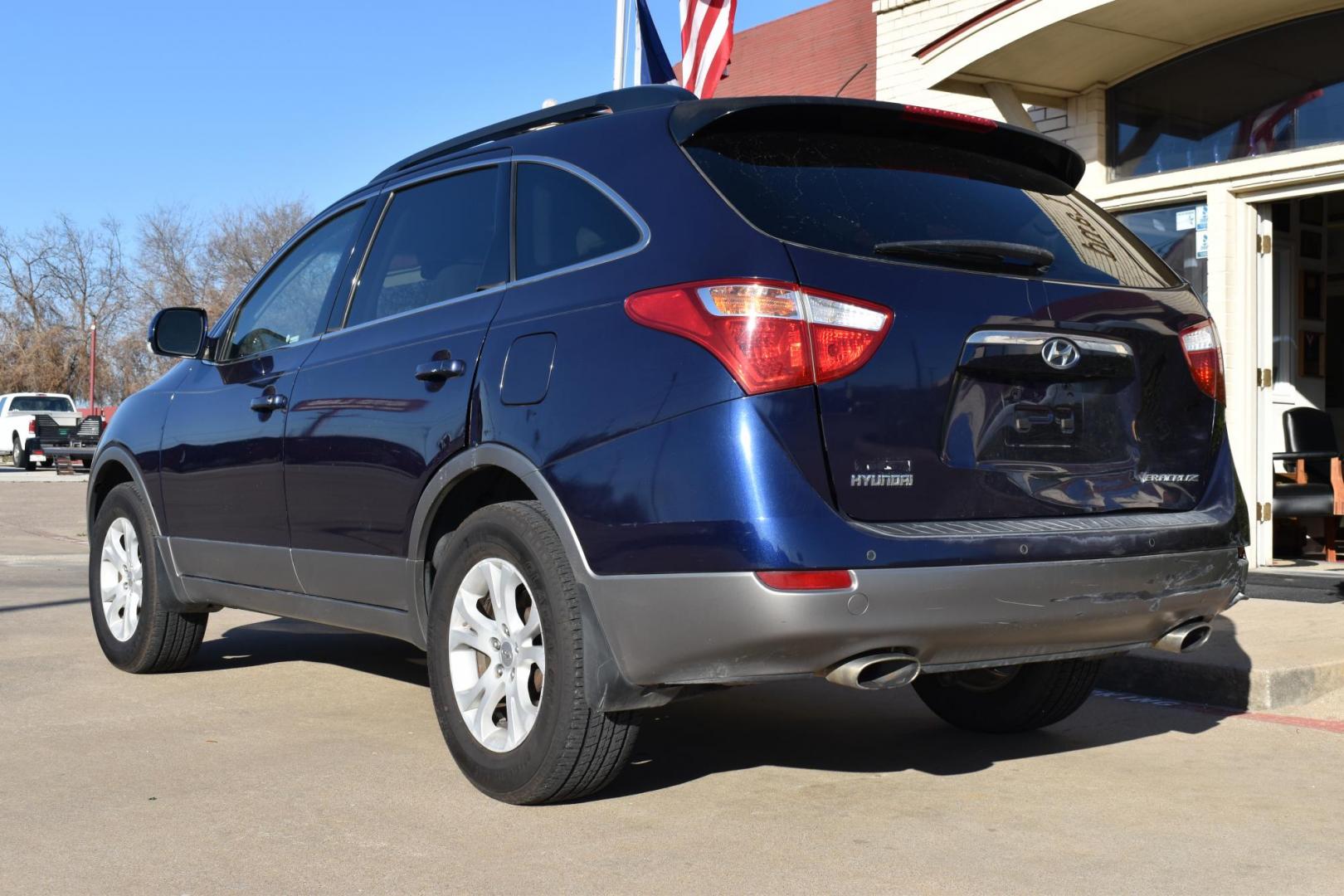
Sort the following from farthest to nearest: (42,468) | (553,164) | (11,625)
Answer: (42,468), (11,625), (553,164)

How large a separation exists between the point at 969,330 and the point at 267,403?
272 centimetres

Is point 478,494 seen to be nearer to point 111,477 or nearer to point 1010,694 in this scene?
point 1010,694

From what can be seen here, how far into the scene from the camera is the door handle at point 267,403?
206 inches

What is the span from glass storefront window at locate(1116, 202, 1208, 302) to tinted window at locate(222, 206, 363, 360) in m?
6.49

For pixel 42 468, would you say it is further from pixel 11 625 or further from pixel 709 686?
pixel 709 686

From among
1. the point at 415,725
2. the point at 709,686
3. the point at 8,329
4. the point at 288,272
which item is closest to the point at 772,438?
the point at 709,686

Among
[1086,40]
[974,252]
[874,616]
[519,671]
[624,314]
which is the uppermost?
[1086,40]

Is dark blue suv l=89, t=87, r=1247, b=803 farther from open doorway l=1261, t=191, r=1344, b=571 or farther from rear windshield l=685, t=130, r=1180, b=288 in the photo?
open doorway l=1261, t=191, r=1344, b=571

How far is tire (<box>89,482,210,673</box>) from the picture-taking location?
242 inches

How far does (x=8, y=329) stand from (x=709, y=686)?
77.4 metres

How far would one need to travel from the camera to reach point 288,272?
5.75 metres

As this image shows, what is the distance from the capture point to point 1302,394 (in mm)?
11719

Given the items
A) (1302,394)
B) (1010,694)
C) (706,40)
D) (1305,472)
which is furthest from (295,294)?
(1302,394)

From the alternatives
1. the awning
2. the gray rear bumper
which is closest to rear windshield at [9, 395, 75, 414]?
the awning
